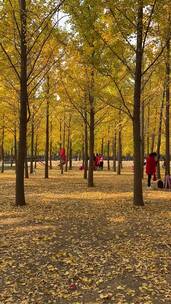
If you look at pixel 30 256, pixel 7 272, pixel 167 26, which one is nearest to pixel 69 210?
pixel 30 256

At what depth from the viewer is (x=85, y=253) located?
7438mm

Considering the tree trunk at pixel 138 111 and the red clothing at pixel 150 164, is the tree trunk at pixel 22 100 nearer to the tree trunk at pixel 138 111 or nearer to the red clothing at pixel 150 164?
the tree trunk at pixel 138 111

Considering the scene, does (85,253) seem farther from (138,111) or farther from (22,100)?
(22,100)

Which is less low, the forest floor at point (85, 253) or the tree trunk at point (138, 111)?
the tree trunk at point (138, 111)

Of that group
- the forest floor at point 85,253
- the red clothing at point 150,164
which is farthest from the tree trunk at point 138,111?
the red clothing at point 150,164

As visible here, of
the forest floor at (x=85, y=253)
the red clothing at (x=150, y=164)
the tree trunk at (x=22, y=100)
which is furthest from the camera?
the red clothing at (x=150, y=164)

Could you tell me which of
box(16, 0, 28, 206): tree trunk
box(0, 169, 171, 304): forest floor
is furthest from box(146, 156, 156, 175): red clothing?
box(16, 0, 28, 206): tree trunk

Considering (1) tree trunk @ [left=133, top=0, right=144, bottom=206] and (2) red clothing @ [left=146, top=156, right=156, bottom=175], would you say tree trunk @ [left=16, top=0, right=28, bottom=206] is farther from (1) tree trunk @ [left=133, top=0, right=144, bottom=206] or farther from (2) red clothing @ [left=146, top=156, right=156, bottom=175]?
(2) red clothing @ [left=146, top=156, right=156, bottom=175]

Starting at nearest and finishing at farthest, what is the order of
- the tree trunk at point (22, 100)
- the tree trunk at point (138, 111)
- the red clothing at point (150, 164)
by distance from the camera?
1. the tree trunk at point (138, 111)
2. the tree trunk at point (22, 100)
3. the red clothing at point (150, 164)

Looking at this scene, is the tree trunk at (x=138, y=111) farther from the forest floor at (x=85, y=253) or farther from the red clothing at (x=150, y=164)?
the red clothing at (x=150, y=164)

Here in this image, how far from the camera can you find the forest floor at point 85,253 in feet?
18.4

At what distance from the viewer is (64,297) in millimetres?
5453

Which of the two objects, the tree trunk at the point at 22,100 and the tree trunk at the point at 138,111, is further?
the tree trunk at the point at 22,100

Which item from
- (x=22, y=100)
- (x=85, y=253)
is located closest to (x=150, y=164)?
(x=22, y=100)
